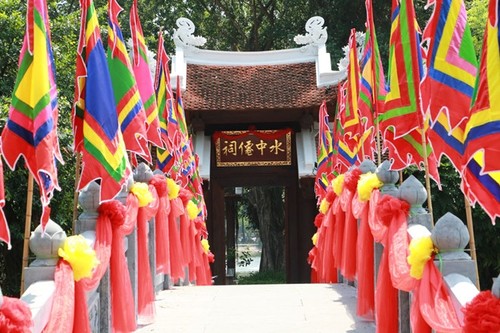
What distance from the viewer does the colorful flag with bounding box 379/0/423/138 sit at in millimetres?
4398

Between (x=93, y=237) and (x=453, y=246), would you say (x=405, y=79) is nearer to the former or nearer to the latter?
(x=453, y=246)

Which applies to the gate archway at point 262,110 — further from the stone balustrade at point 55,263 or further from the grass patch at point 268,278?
the stone balustrade at point 55,263

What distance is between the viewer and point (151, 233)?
22.3ft

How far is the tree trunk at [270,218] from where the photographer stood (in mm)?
18969

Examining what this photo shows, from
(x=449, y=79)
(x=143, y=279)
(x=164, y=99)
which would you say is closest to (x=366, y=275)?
(x=143, y=279)

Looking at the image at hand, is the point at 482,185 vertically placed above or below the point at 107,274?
above

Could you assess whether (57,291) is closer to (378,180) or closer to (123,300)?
(123,300)

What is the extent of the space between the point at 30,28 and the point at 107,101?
0.78 m

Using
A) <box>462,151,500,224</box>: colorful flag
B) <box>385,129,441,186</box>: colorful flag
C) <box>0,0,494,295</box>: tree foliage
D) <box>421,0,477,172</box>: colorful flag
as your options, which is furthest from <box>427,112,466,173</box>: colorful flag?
<box>0,0,494,295</box>: tree foliage

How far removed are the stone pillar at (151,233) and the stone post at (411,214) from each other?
287 centimetres

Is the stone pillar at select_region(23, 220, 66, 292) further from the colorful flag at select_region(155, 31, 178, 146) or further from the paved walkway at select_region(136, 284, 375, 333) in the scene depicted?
the colorful flag at select_region(155, 31, 178, 146)

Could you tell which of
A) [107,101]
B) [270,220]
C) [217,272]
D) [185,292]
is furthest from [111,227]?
[270,220]

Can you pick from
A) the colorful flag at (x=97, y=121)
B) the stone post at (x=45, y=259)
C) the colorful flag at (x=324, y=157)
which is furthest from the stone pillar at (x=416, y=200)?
the colorful flag at (x=324, y=157)

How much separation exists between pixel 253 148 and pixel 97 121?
9946 millimetres
